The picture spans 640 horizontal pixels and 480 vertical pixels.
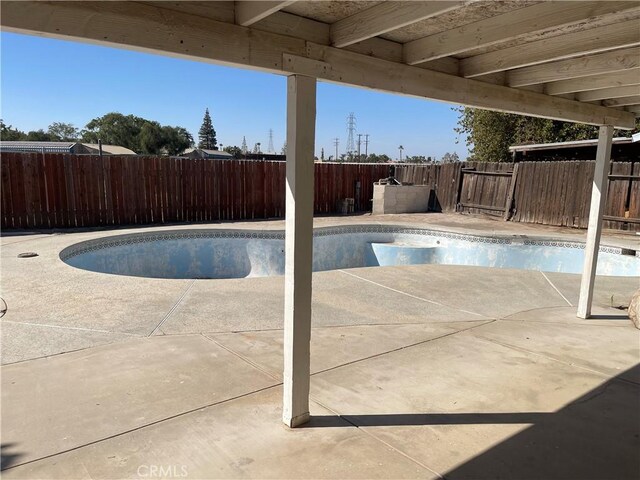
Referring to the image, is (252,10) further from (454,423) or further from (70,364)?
(70,364)

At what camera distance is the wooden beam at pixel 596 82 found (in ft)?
11.1

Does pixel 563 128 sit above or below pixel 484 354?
above

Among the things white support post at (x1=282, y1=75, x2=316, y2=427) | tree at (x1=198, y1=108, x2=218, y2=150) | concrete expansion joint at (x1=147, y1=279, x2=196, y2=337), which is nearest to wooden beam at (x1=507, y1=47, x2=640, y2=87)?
white support post at (x1=282, y1=75, x2=316, y2=427)

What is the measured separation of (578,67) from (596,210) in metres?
2.18

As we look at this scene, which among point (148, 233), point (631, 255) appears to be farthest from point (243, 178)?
point (631, 255)

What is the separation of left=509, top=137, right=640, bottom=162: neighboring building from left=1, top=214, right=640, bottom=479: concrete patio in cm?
909

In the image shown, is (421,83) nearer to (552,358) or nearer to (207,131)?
(552,358)

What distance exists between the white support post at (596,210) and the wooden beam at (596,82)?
1182mm

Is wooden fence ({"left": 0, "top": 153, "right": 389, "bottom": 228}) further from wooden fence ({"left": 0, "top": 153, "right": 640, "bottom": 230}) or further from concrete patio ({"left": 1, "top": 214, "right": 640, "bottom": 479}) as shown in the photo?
concrete patio ({"left": 1, "top": 214, "right": 640, "bottom": 479})

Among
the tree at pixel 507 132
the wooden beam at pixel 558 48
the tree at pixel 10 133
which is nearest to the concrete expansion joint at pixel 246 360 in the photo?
the wooden beam at pixel 558 48

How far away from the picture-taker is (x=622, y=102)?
437cm

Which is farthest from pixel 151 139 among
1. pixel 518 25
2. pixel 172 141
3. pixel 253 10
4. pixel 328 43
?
pixel 518 25

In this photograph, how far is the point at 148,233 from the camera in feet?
33.8

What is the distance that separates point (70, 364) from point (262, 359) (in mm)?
1569
